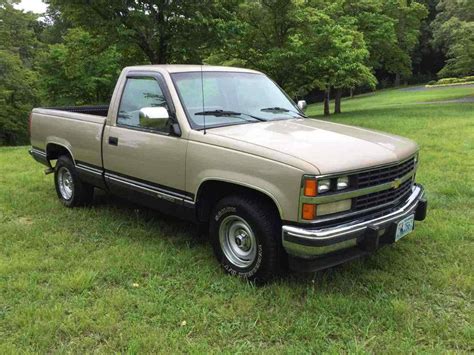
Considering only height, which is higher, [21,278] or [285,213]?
[285,213]

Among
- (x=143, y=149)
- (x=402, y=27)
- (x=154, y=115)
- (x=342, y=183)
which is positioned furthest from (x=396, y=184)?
(x=402, y=27)

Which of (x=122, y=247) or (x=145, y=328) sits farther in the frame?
(x=122, y=247)

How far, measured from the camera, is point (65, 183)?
634 cm

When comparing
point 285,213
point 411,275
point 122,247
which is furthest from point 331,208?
point 122,247

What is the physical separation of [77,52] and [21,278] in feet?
58.3

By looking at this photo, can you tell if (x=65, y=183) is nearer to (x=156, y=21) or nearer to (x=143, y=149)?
(x=143, y=149)

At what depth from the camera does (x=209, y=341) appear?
318 cm

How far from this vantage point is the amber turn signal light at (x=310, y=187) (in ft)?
10.9

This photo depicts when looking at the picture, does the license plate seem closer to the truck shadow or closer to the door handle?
the truck shadow

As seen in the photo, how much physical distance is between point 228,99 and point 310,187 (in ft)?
5.64

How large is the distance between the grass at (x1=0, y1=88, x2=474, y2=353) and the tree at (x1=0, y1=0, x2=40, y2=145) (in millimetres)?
22700

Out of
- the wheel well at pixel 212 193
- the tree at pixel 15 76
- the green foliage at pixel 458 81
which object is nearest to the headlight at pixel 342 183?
the wheel well at pixel 212 193

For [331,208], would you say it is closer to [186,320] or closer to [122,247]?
[186,320]

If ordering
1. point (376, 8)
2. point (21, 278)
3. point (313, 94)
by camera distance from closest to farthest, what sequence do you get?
point (21, 278) → point (376, 8) → point (313, 94)
